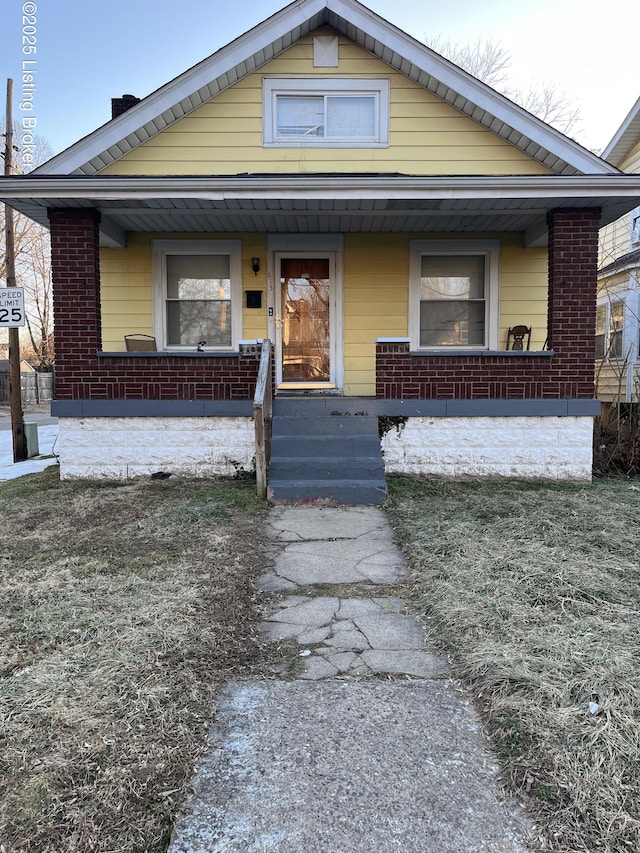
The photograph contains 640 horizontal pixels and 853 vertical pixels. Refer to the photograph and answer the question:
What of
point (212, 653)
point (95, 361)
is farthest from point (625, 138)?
point (212, 653)

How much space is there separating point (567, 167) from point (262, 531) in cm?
620

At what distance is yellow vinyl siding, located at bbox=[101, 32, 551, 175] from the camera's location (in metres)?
7.85

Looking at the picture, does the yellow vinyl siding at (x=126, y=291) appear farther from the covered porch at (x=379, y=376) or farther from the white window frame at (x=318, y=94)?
the white window frame at (x=318, y=94)

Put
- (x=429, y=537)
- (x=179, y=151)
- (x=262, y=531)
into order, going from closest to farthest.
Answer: (x=429, y=537) → (x=262, y=531) → (x=179, y=151)

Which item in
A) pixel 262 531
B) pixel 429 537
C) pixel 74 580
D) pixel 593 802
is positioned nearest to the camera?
pixel 593 802

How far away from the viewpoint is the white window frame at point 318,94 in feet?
26.0

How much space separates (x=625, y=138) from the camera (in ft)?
43.5

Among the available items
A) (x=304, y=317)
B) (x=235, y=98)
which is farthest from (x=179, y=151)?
(x=304, y=317)

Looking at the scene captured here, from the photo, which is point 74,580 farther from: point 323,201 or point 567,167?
point 567,167

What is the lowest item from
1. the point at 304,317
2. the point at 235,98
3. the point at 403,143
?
the point at 304,317

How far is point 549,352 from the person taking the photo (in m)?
7.21

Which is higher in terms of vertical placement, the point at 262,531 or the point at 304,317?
the point at 304,317

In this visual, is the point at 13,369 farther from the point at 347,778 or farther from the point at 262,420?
the point at 347,778

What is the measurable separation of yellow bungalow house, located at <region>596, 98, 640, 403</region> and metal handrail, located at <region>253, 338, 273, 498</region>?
26.0ft
